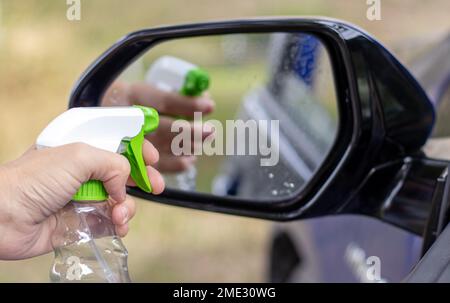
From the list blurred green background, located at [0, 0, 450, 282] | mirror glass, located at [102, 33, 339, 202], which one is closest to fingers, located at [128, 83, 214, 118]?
mirror glass, located at [102, 33, 339, 202]

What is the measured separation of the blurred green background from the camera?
6.16 m

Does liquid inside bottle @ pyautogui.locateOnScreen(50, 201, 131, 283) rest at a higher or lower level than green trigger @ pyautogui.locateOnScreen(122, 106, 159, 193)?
lower

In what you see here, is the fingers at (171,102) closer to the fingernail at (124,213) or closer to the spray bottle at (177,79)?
the spray bottle at (177,79)

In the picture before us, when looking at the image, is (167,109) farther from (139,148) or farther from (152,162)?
(139,148)

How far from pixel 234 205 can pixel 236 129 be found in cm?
50

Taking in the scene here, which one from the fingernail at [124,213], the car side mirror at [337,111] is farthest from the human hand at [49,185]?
the car side mirror at [337,111]

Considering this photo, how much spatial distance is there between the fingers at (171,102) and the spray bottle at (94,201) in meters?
0.87

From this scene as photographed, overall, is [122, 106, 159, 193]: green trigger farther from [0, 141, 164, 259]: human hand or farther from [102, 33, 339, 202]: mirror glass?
[102, 33, 339, 202]: mirror glass

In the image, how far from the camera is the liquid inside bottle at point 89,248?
1.52 m

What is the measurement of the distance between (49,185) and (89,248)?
23 centimetres

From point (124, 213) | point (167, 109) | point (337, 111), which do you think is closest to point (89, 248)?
point (124, 213)

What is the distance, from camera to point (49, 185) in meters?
1.39

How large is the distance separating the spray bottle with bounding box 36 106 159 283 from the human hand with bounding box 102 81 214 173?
747mm
